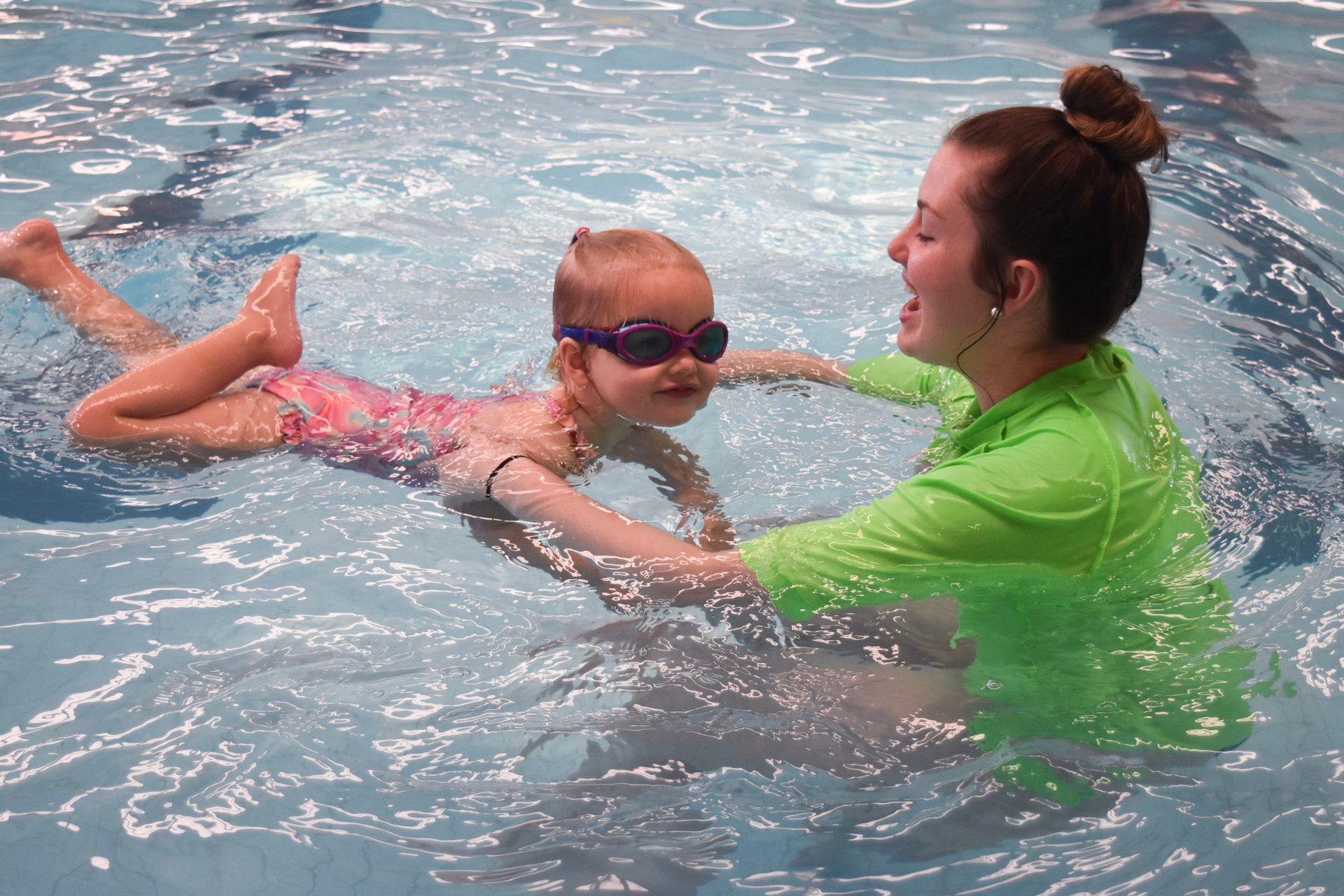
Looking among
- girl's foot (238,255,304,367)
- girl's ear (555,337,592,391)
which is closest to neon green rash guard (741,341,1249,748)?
girl's ear (555,337,592,391)

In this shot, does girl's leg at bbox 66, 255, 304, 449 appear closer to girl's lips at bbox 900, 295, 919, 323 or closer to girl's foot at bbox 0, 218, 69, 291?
girl's foot at bbox 0, 218, 69, 291

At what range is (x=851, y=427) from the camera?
12.4 feet

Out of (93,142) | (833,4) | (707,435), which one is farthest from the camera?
(833,4)

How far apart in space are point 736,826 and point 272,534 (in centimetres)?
166

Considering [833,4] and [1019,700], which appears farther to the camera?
[833,4]

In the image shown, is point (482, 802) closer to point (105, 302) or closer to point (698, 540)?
point (698, 540)

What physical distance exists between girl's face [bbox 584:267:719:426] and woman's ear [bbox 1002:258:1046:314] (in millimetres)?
977

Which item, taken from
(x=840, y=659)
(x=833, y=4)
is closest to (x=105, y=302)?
(x=840, y=659)

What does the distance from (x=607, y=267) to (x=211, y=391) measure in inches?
54.5

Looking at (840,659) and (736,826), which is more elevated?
(840,659)

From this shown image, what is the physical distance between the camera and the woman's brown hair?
2180 mm

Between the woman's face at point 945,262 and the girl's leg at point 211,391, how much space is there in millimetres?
2100

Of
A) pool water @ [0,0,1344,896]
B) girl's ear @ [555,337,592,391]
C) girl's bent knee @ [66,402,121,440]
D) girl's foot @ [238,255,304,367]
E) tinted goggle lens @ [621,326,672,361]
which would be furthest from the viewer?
girl's foot @ [238,255,304,367]

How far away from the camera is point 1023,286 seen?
7.50 ft
